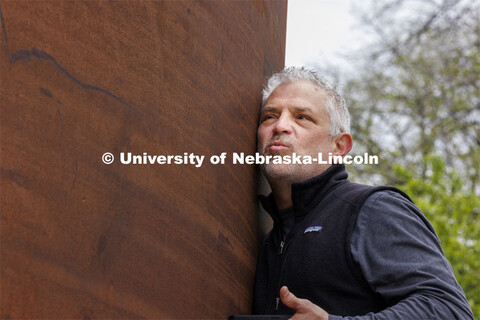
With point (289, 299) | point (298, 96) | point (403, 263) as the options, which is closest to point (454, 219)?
point (298, 96)

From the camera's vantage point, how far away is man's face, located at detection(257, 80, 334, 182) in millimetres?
2631

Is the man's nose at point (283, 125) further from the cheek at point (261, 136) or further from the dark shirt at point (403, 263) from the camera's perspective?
the dark shirt at point (403, 263)

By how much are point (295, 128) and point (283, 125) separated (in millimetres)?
94

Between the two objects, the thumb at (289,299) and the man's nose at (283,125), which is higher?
the man's nose at (283,125)

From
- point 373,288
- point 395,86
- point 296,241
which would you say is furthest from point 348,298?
point 395,86

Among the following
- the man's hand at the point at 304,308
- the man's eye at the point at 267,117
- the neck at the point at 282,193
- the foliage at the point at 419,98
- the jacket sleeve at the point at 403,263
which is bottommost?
the man's hand at the point at 304,308

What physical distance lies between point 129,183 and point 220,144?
0.57 meters

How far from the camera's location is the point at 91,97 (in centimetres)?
161

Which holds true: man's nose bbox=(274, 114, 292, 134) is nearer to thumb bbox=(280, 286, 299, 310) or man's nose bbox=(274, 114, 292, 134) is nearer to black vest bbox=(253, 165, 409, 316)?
black vest bbox=(253, 165, 409, 316)

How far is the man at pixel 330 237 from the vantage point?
2119 millimetres

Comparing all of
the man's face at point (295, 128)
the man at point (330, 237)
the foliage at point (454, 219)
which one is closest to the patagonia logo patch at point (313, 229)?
the man at point (330, 237)

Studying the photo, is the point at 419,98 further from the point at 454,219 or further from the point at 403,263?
the point at 403,263

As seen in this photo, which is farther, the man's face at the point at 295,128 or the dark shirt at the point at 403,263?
the man's face at the point at 295,128

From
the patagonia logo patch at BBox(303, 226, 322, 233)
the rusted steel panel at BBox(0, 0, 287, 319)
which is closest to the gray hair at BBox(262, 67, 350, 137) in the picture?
the rusted steel panel at BBox(0, 0, 287, 319)
